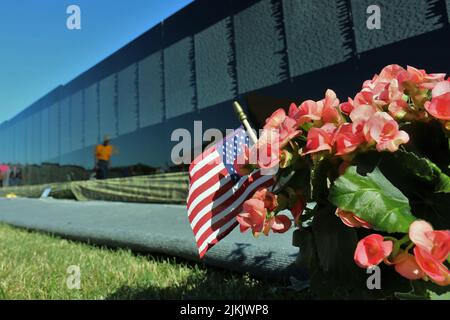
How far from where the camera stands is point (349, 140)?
76 centimetres

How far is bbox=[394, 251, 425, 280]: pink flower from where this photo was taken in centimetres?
70

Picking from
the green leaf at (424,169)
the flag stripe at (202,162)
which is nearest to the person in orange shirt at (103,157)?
the flag stripe at (202,162)

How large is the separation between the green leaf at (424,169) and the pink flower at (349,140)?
79mm

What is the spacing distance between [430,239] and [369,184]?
0.13 metres

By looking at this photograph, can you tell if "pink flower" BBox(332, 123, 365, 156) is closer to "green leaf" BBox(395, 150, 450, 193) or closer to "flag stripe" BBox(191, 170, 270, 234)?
"green leaf" BBox(395, 150, 450, 193)

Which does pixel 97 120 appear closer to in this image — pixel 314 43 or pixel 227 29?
pixel 227 29

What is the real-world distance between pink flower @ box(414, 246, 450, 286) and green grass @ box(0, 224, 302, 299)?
45.1 inches

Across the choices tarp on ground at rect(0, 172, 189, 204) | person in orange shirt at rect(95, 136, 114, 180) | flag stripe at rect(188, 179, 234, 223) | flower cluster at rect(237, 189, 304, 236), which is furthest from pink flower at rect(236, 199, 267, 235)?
person in orange shirt at rect(95, 136, 114, 180)

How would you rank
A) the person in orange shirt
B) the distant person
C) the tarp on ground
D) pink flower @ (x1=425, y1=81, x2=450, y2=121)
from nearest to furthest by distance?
pink flower @ (x1=425, y1=81, x2=450, y2=121) < the tarp on ground < the person in orange shirt < the distant person

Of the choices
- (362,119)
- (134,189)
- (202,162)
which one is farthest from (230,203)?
(134,189)

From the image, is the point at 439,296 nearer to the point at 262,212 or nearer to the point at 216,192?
the point at 262,212

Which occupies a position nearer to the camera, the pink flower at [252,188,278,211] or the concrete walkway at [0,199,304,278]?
the pink flower at [252,188,278,211]
